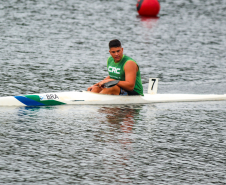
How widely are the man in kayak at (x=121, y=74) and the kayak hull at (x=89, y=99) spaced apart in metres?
0.13

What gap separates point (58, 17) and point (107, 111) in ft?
50.6

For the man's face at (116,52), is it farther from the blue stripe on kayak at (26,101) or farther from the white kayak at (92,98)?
the blue stripe on kayak at (26,101)

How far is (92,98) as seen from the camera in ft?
34.5

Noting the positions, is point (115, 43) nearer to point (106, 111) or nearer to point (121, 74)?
point (121, 74)

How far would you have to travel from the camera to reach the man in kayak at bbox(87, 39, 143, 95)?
33.8 feet

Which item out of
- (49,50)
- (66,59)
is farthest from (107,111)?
(49,50)

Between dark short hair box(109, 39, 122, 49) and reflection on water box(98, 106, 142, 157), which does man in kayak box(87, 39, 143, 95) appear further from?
reflection on water box(98, 106, 142, 157)

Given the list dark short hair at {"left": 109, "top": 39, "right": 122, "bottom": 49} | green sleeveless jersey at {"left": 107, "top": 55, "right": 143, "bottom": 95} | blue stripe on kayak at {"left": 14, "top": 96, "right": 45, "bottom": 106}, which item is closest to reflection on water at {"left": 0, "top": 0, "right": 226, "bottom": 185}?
blue stripe on kayak at {"left": 14, "top": 96, "right": 45, "bottom": 106}

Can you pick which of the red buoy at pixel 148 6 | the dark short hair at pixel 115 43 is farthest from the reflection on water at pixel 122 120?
the red buoy at pixel 148 6

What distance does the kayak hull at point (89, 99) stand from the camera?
1005cm

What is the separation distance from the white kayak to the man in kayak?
0.40 ft

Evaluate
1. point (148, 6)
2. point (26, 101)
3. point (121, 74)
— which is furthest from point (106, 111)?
point (148, 6)

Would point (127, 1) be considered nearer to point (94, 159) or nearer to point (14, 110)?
point (14, 110)

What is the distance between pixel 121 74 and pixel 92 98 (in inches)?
28.4
